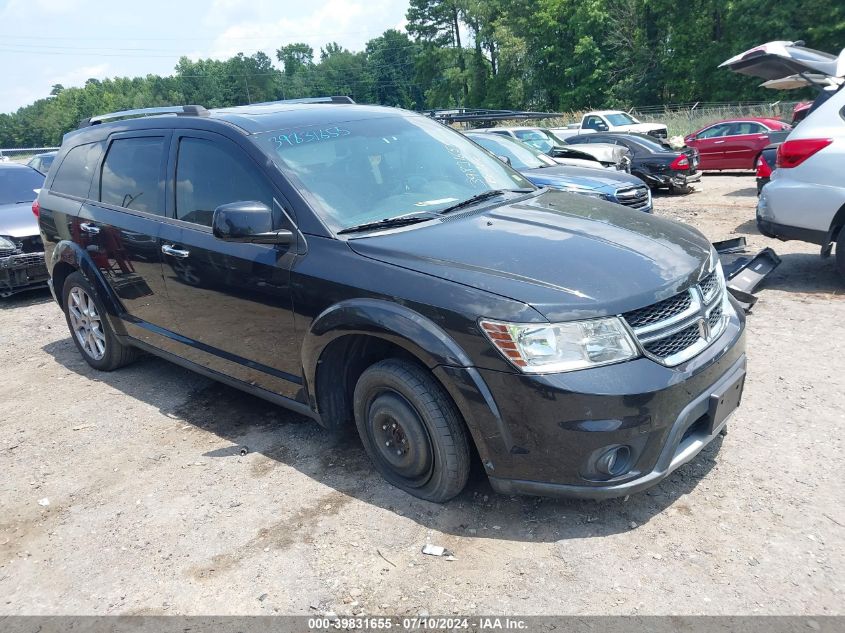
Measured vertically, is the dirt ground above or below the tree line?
below

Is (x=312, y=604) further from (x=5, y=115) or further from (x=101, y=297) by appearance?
(x=5, y=115)

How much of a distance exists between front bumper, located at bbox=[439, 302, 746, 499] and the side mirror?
4.06ft

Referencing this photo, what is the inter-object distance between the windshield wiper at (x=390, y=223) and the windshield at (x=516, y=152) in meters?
6.27

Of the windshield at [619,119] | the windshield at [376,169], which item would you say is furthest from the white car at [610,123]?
the windshield at [376,169]

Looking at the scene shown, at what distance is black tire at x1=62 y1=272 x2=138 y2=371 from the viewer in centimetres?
524

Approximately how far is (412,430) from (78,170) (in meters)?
3.79

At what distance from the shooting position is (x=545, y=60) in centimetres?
5766

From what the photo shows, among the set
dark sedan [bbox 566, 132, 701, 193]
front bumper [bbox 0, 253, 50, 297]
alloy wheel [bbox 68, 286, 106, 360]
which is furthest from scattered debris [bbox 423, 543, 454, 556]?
dark sedan [bbox 566, 132, 701, 193]

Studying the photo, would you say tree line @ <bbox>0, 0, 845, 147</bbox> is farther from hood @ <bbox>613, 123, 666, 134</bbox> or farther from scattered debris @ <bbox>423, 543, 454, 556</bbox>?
scattered debris @ <bbox>423, 543, 454, 556</bbox>

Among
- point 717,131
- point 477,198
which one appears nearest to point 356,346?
point 477,198

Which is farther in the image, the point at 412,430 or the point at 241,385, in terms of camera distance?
the point at 241,385

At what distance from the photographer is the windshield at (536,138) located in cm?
1392

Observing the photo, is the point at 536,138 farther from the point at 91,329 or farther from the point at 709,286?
the point at 709,286

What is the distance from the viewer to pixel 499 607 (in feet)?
8.54
